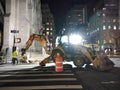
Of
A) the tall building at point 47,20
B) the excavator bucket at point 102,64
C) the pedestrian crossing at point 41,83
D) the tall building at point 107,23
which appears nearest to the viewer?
the pedestrian crossing at point 41,83

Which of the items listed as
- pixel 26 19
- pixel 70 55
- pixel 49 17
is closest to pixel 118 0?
pixel 49 17

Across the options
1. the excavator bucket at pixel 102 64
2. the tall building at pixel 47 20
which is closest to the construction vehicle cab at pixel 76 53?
the excavator bucket at pixel 102 64

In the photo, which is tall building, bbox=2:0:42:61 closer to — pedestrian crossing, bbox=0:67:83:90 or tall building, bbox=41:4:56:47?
pedestrian crossing, bbox=0:67:83:90

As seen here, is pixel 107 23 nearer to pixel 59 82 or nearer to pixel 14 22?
pixel 14 22

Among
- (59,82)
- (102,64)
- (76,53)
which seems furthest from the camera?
(76,53)

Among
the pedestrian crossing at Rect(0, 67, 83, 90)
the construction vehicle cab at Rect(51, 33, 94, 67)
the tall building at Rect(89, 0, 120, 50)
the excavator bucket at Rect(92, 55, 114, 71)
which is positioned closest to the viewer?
the pedestrian crossing at Rect(0, 67, 83, 90)

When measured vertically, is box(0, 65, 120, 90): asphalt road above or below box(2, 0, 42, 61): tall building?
below

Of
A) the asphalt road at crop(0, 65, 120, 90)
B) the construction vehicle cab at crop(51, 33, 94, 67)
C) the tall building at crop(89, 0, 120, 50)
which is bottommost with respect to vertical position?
the asphalt road at crop(0, 65, 120, 90)

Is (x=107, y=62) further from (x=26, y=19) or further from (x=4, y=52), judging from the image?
(x=26, y=19)

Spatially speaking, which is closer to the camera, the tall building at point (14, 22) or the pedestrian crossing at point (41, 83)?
the pedestrian crossing at point (41, 83)

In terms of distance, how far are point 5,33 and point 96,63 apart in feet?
81.8

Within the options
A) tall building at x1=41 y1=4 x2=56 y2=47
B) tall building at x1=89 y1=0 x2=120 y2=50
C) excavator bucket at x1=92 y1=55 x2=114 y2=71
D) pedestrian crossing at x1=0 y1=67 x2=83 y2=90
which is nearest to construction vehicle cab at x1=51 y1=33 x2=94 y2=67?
excavator bucket at x1=92 y1=55 x2=114 y2=71

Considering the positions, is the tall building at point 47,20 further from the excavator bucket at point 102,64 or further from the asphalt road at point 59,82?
the asphalt road at point 59,82

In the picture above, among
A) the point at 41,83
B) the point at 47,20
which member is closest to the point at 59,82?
the point at 41,83
